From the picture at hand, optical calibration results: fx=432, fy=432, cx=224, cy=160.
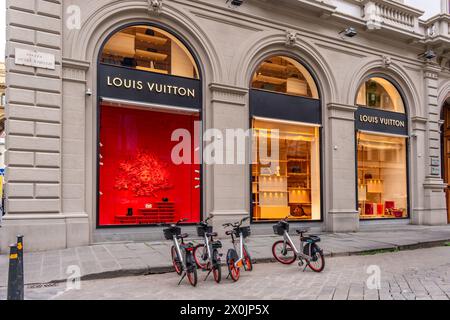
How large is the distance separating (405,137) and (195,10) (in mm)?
10266

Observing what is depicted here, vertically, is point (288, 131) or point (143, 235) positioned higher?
point (288, 131)

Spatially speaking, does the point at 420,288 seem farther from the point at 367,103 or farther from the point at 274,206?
the point at 367,103

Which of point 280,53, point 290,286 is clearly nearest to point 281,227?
point 290,286

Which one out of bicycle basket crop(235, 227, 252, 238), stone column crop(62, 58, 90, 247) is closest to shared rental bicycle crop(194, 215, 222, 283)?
bicycle basket crop(235, 227, 252, 238)

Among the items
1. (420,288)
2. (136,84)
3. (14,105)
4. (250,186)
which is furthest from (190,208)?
(420,288)

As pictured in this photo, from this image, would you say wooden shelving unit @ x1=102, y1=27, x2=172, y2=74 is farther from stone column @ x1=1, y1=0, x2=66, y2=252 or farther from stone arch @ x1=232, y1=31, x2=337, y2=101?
stone arch @ x1=232, y1=31, x2=337, y2=101

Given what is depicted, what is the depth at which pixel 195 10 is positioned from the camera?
506 inches

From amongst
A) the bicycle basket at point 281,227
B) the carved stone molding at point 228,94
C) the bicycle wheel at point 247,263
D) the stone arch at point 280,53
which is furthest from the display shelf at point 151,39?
the bicycle wheel at point 247,263

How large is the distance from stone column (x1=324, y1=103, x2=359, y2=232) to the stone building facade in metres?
0.04

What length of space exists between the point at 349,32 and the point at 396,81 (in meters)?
3.71

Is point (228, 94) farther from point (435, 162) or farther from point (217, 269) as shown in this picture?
point (435, 162)

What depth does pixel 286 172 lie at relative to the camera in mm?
15188

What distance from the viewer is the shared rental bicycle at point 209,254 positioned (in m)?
7.52
